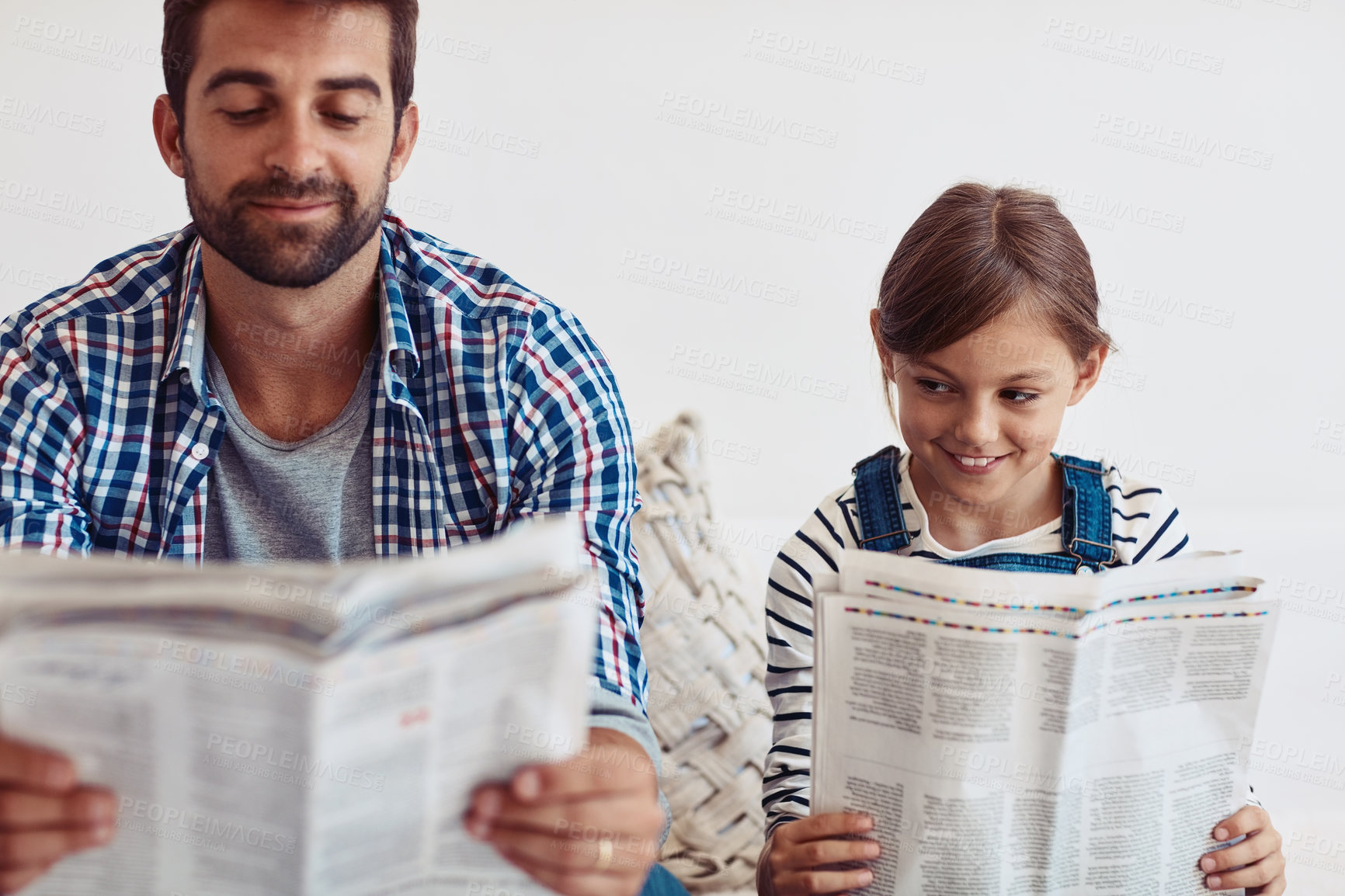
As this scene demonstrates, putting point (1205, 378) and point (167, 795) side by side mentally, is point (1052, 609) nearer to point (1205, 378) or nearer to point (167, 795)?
point (167, 795)

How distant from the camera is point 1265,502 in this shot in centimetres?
206

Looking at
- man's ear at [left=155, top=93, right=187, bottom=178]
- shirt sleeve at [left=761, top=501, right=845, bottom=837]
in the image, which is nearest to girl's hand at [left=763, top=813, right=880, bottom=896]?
shirt sleeve at [left=761, top=501, right=845, bottom=837]

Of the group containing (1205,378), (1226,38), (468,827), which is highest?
(1226,38)

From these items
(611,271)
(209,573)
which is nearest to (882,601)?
(209,573)

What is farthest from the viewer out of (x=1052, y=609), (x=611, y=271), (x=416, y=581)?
(x=611, y=271)

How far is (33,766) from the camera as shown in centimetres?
69

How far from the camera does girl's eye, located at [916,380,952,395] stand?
1.12 m

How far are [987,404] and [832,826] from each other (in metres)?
0.42

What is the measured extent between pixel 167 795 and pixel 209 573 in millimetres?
141

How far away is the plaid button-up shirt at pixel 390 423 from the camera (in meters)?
1.04

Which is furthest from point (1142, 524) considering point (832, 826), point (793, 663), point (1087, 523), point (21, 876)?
point (21, 876)

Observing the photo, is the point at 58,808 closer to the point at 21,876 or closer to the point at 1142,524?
the point at 21,876
